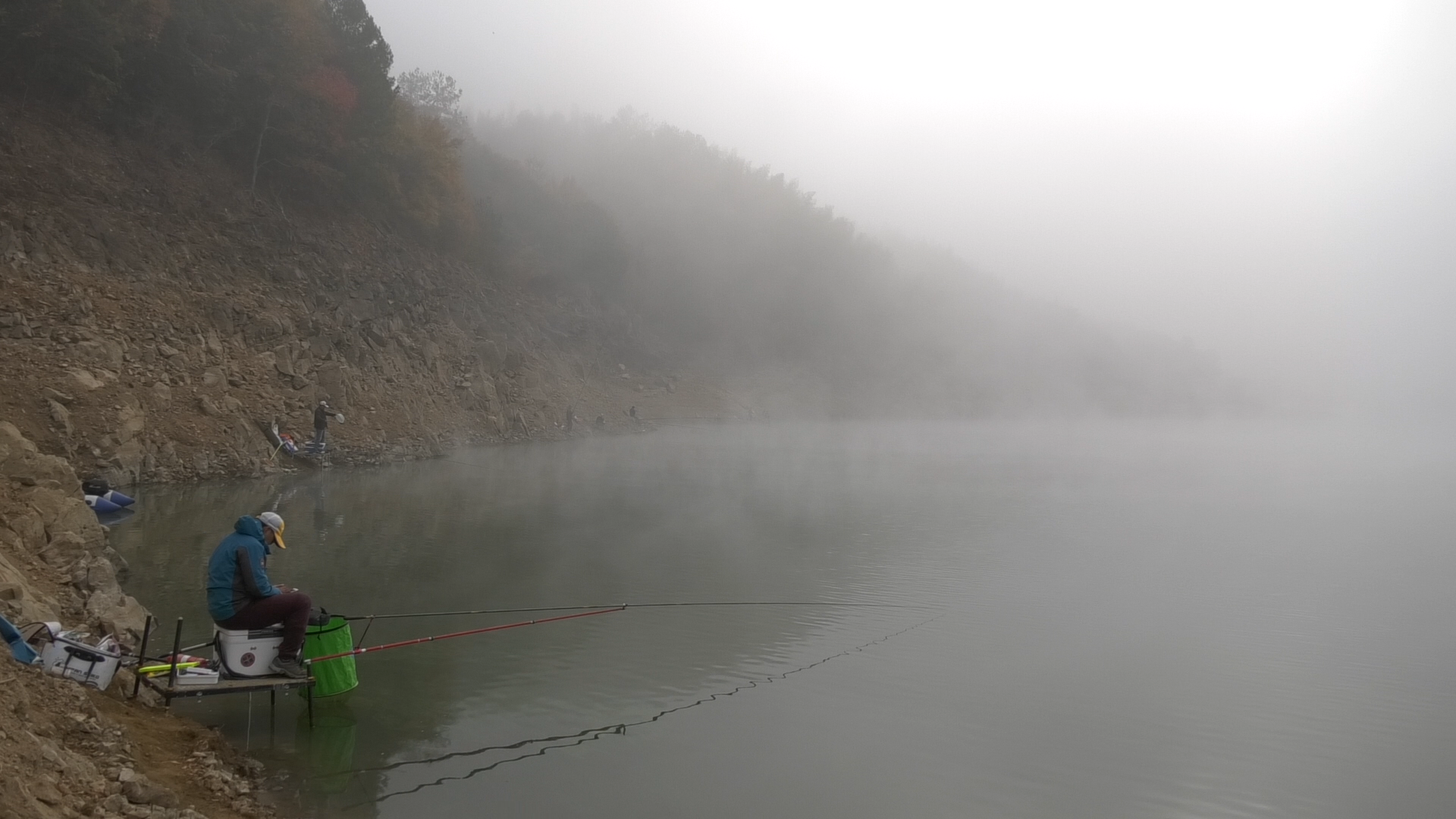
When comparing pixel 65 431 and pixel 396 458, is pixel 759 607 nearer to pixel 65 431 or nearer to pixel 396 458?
pixel 65 431

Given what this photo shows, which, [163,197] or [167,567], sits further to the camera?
[163,197]

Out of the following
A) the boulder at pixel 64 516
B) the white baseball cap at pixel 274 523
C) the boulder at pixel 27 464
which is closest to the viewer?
the white baseball cap at pixel 274 523

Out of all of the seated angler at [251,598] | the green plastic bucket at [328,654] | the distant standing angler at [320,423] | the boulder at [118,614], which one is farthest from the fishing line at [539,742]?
the distant standing angler at [320,423]

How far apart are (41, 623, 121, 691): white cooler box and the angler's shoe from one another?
1072 mm

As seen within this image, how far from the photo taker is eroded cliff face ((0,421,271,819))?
Result: 4492 millimetres

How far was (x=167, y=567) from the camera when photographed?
1168cm

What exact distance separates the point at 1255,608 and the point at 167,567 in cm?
1582

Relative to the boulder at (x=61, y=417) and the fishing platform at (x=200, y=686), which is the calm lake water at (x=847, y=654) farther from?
the boulder at (x=61, y=417)

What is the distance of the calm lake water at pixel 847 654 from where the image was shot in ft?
23.0

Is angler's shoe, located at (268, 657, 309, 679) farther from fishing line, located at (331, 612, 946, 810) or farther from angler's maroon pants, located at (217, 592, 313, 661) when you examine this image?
fishing line, located at (331, 612, 946, 810)

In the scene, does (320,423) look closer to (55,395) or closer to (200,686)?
(55,395)

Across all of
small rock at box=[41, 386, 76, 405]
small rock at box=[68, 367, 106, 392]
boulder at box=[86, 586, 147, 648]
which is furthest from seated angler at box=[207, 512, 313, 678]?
small rock at box=[68, 367, 106, 392]

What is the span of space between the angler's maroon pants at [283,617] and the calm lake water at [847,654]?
2.23 ft

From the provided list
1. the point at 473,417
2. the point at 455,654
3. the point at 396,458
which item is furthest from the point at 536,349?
the point at 455,654
